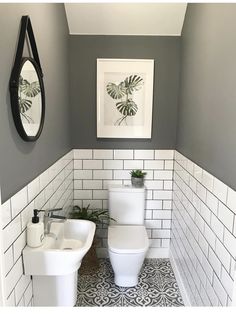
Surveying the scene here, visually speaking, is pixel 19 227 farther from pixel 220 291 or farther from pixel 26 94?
pixel 220 291

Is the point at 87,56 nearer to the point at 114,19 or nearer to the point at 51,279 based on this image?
the point at 114,19

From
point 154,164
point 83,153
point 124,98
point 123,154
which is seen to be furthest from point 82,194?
point 124,98

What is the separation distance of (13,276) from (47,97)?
112 cm

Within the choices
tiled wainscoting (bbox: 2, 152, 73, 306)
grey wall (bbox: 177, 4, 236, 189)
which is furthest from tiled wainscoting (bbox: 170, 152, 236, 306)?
tiled wainscoting (bbox: 2, 152, 73, 306)

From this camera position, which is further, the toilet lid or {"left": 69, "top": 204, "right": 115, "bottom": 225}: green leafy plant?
{"left": 69, "top": 204, "right": 115, "bottom": 225}: green leafy plant

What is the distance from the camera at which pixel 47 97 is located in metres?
1.80

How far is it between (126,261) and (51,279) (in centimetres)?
83

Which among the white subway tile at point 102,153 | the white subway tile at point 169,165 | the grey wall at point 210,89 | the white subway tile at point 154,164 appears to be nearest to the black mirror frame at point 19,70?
the grey wall at point 210,89

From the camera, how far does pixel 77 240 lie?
192cm

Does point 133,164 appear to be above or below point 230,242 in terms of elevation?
above

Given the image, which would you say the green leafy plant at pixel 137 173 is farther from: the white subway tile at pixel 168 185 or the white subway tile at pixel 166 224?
the white subway tile at pixel 166 224

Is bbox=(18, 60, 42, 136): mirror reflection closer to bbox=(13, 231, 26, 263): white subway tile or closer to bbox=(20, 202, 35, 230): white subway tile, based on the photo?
bbox=(20, 202, 35, 230): white subway tile

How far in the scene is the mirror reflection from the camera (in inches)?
51.7

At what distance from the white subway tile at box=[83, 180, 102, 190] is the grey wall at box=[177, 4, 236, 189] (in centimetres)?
93
